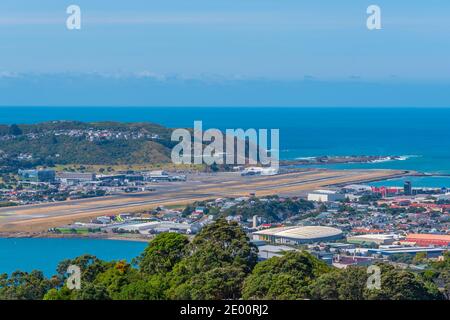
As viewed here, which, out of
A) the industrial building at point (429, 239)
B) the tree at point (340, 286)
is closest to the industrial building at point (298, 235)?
the industrial building at point (429, 239)

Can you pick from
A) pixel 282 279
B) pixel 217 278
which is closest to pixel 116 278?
pixel 217 278

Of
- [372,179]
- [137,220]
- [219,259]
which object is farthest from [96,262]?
[372,179]

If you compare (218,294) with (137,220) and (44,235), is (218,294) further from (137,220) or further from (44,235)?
(137,220)

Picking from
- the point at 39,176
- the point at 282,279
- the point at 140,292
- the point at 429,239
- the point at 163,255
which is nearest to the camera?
the point at 140,292

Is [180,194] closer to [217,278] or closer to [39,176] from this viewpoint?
[39,176]

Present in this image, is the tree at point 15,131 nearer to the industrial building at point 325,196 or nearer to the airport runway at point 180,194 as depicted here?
the airport runway at point 180,194

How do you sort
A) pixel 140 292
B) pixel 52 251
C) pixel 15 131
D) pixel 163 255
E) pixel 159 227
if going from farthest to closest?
pixel 15 131, pixel 159 227, pixel 52 251, pixel 163 255, pixel 140 292

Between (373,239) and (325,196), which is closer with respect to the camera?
(373,239)

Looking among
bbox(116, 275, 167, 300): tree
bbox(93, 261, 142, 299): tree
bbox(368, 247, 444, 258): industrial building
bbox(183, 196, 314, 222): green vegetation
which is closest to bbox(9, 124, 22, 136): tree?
bbox(183, 196, 314, 222): green vegetation
